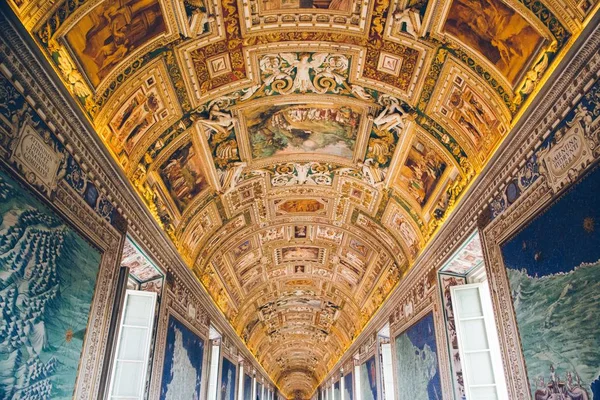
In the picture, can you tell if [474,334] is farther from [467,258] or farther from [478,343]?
[467,258]

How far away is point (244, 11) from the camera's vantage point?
27.8 ft

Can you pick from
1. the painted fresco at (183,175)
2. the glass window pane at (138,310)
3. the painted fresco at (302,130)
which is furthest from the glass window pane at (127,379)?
the painted fresco at (302,130)

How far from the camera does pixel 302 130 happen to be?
1254 centimetres

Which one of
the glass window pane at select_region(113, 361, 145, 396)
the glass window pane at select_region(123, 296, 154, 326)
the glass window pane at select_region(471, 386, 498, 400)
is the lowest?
the glass window pane at select_region(471, 386, 498, 400)

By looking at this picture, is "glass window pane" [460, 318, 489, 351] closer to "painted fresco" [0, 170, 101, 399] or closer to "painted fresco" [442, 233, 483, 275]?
"painted fresco" [442, 233, 483, 275]

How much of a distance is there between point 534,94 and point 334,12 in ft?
13.0

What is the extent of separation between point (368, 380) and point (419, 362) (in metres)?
9.23

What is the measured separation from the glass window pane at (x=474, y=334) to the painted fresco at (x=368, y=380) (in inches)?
374

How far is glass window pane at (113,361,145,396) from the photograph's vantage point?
10.1m

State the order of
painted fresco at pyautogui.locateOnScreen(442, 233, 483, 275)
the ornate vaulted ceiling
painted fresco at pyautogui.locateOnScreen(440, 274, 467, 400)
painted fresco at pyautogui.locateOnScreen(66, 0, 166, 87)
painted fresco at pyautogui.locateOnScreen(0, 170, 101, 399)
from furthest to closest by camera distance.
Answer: painted fresco at pyautogui.locateOnScreen(440, 274, 467, 400) < painted fresco at pyautogui.locateOnScreen(442, 233, 483, 275) < the ornate vaulted ceiling < painted fresco at pyautogui.locateOnScreen(66, 0, 166, 87) < painted fresco at pyautogui.locateOnScreen(0, 170, 101, 399)

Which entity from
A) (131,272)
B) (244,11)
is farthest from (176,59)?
(131,272)

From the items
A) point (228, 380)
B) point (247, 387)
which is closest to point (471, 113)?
point (228, 380)

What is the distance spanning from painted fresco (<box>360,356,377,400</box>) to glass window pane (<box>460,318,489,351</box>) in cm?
949

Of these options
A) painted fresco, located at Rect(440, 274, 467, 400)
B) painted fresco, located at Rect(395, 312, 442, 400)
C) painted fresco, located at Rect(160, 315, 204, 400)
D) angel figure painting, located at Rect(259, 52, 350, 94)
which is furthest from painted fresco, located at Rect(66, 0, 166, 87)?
painted fresco, located at Rect(395, 312, 442, 400)
